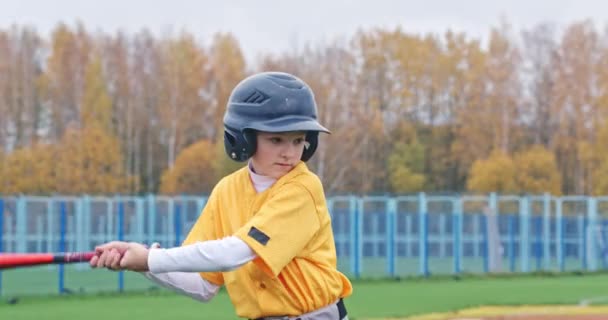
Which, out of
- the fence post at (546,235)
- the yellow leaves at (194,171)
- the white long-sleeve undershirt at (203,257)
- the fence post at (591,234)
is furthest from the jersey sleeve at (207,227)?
the yellow leaves at (194,171)

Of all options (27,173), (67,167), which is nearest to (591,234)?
(67,167)

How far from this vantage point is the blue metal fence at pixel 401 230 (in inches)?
1051

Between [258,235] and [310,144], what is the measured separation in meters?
0.48

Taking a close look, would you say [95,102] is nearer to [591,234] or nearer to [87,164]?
[87,164]

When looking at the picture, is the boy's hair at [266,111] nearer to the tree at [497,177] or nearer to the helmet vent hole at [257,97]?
the helmet vent hole at [257,97]

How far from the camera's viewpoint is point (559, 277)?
26047 mm

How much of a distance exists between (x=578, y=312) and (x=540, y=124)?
52.4 meters

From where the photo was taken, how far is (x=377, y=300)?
738 inches

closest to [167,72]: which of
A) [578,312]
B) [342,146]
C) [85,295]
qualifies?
[342,146]

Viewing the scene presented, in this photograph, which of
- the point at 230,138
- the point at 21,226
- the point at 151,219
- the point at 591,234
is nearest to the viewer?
the point at 230,138

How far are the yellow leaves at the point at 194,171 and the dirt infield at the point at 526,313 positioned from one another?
140ft

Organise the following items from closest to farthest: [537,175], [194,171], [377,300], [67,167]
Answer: [377,300]
[537,175]
[194,171]
[67,167]

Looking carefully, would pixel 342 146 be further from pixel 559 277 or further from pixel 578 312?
pixel 578 312

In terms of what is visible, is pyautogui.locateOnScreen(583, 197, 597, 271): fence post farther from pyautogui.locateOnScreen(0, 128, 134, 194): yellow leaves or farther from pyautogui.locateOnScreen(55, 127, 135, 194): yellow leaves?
pyautogui.locateOnScreen(55, 127, 135, 194): yellow leaves
